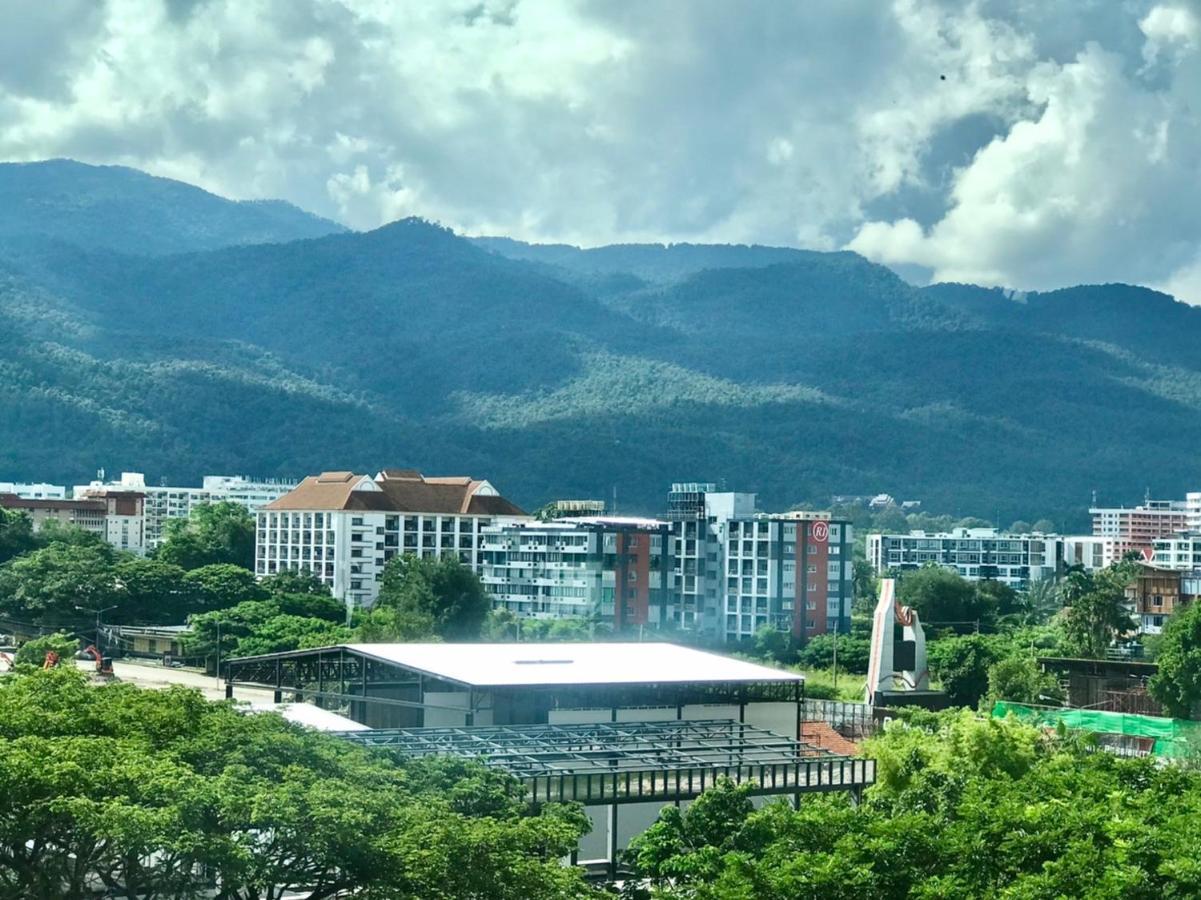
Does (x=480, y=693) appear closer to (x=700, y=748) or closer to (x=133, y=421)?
(x=700, y=748)

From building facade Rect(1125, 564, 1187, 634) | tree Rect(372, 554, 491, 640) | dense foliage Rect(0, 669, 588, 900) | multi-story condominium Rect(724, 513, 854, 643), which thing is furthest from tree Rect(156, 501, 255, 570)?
dense foliage Rect(0, 669, 588, 900)

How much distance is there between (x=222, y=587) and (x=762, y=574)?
27706 mm

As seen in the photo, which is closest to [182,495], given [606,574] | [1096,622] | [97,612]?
[97,612]

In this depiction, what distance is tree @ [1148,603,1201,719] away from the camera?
5375 cm

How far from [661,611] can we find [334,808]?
Result: 212ft

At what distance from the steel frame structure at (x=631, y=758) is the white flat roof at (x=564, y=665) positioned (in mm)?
1874

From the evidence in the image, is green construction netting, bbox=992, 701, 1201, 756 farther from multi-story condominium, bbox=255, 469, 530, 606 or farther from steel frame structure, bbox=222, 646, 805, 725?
multi-story condominium, bbox=255, 469, 530, 606

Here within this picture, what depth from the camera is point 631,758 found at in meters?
32.0

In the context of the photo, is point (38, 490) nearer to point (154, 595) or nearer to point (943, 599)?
point (154, 595)

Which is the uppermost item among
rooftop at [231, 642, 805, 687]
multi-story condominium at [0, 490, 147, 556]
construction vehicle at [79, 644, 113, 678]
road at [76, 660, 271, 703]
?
multi-story condominium at [0, 490, 147, 556]

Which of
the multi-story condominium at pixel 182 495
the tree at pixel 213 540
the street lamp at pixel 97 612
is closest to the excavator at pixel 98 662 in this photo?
the street lamp at pixel 97 612

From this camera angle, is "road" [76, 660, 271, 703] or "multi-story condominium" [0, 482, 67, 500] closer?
"road" [76, 660, 271, 703]

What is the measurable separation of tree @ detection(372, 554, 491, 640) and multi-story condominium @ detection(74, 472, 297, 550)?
78141mm

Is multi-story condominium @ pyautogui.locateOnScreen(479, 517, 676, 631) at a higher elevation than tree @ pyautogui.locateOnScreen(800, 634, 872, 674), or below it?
higher
